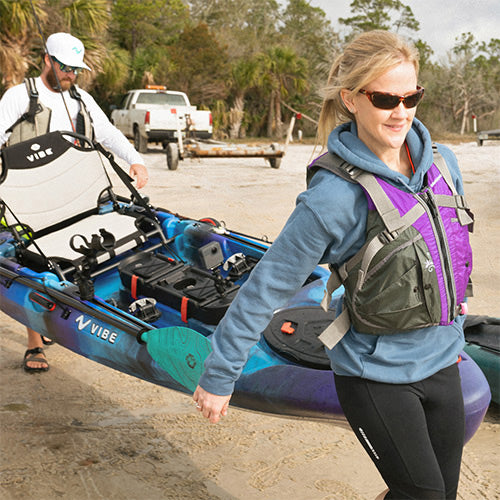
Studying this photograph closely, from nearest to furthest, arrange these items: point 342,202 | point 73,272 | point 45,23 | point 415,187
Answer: point 342,202
point 415,187
point 73,272
point 45,23

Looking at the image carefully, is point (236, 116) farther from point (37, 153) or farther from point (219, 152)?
point (37, 153)

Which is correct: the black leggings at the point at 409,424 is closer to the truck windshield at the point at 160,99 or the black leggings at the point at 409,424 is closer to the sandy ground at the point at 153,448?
the sandy ground at the point at 153,448

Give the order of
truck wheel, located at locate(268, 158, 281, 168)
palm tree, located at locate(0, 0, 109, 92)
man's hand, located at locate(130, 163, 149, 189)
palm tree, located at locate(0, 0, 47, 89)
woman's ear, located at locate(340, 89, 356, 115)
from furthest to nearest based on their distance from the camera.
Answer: palm tree, located at locate(0, 0, 109, 92)
palm tree, located at locate(0, 0, 47, 89)
truck wheel, located at locate(268, 158, 281, 168)
man's hand, located at locate(130, 163, 149, 189)
woman's ear, located at locate(340, 89, 356, 115)

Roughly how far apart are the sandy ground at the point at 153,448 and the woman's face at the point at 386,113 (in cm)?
198

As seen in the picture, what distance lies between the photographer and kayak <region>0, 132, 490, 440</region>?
3180mm

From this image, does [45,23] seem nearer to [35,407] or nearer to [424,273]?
[35,407]

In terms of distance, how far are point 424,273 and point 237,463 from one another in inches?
82.1

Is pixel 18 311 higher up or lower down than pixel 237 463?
higher up

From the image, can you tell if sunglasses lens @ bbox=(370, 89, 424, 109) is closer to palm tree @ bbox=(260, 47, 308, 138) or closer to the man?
the man

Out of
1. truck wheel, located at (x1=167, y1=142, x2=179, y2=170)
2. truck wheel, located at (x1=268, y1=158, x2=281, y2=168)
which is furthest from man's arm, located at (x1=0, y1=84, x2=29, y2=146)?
truck wheel, located at (x1=268, y1=158, x2=281, y2=168)

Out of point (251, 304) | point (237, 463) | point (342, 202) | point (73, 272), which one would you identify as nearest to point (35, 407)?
point (73, 272)

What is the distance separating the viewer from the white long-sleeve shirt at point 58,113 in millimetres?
4730

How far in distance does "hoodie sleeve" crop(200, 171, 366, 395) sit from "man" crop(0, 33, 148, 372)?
311cm

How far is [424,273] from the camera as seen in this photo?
1.75 metres
